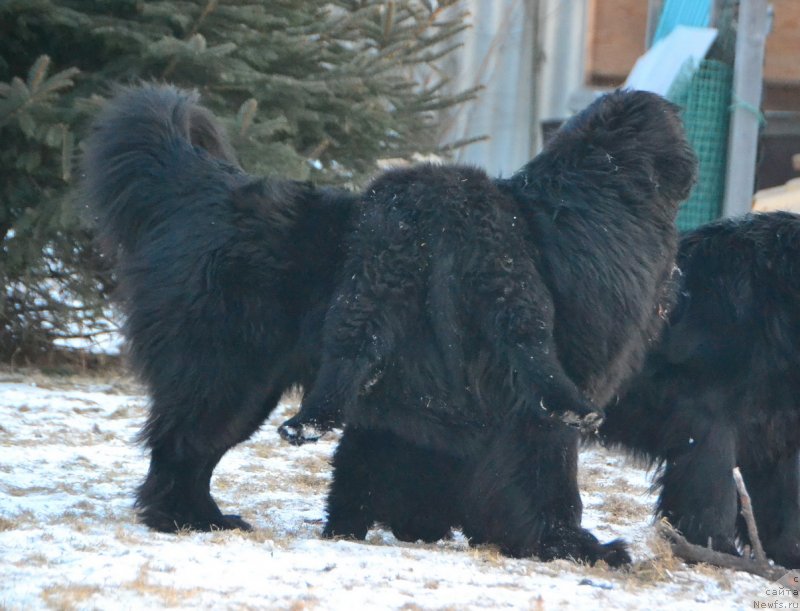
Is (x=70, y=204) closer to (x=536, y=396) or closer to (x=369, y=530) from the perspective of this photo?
(x=369, y=530)

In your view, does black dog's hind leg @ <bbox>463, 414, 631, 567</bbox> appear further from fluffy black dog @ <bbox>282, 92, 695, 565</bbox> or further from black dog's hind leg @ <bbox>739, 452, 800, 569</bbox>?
black dog's hind leg @ <bbox>739, 452, 800, 569</bbox>

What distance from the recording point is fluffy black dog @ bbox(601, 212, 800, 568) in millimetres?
3482

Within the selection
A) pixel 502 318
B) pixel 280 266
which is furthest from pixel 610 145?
pixel 280 266

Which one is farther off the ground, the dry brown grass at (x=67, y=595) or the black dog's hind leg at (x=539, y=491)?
the black dog's hind leg at (x=539, y=491)

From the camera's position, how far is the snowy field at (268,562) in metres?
2.42

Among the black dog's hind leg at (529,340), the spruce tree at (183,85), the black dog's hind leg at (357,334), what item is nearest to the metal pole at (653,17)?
the spruce tree at (183,85)

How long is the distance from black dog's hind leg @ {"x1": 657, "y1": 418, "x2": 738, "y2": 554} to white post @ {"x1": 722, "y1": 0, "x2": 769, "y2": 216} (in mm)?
3211

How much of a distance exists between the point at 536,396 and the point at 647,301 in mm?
563

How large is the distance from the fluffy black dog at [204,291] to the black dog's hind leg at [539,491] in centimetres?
68

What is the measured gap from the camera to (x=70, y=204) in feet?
17.0

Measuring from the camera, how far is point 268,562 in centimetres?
274

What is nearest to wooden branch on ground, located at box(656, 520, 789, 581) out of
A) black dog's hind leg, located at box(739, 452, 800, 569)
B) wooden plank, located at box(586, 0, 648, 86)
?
black dog's hind leg, located at box(739, 452, 800, 569)

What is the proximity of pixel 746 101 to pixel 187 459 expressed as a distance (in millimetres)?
4522

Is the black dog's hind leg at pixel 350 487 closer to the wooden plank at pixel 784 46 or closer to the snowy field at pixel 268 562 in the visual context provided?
the snowy field at pixel 268 562
